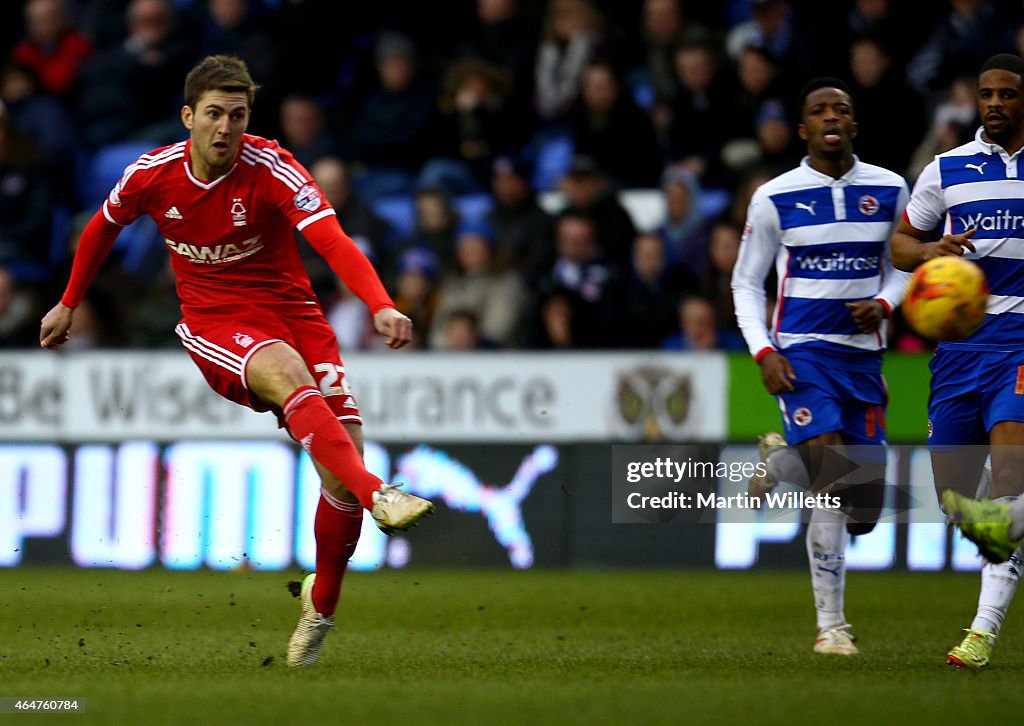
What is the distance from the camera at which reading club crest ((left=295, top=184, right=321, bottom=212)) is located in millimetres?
7008

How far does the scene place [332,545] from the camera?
728 centimetres

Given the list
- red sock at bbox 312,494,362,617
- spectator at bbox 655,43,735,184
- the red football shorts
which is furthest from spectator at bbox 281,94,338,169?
red sock at bbox 312,494,362,617

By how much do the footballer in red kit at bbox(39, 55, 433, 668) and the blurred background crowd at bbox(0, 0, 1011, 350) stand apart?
5.76 meters

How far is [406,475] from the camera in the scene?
12.2 m

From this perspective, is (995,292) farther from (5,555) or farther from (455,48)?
(455,48)

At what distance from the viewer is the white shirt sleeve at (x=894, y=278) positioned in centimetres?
782

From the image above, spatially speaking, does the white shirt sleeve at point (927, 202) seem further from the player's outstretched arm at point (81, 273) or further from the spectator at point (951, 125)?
the spectator at point (951, 125)

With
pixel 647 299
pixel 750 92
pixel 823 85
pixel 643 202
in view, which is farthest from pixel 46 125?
pixel 823 85

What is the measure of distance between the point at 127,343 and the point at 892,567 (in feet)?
21.0

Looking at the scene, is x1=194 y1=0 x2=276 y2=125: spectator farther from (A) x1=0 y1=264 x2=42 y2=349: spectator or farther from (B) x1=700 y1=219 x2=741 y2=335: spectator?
(B) x1=700 y1=219 x2=741 y2=335: spectator

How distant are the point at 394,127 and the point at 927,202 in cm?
855

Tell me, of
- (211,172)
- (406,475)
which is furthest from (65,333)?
(406,475)

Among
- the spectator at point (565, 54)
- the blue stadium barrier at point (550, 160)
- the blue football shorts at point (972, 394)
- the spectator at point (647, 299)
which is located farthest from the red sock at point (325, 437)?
Result: the spectator at point (565, 54)

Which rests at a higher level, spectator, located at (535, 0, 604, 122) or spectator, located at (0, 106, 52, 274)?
spectator, located at (535, 0, 604, 122)
